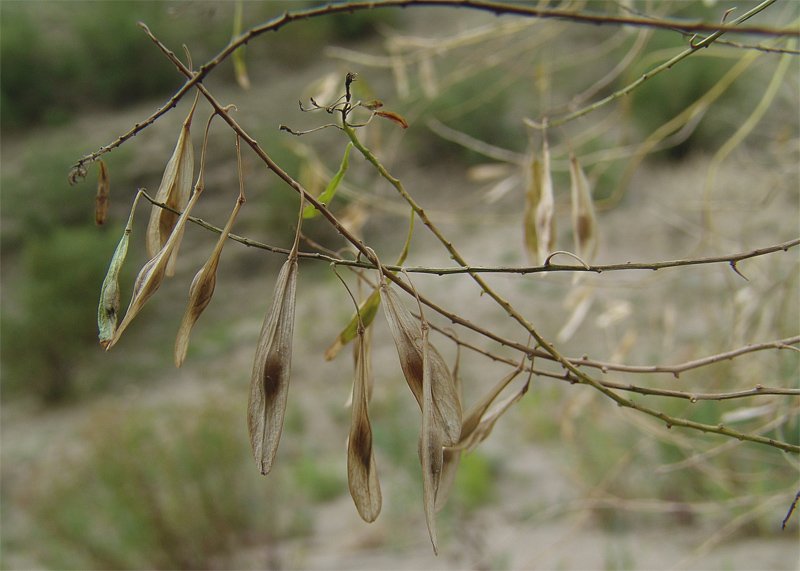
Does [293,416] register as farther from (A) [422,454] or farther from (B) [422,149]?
(B) [422,149]

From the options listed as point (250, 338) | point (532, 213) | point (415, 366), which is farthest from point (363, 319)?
point (250, 338)

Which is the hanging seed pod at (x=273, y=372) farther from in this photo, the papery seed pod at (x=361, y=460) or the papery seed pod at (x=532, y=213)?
the papery seed pod at (x=532, y=213)

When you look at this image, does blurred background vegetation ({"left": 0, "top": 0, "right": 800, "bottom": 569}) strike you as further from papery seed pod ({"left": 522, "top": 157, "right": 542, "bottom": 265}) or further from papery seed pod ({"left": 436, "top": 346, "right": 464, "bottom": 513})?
papery seed pod ({"left": 436, "top": 346, "right": 464, "bottom": 513})

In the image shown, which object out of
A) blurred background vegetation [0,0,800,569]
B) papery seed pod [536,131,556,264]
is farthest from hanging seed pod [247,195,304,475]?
blurred background vegetation [0,0,800,569]

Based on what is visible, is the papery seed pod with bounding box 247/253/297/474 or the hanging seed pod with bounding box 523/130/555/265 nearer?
the papery seed pod with bounding box 247/253/297/474

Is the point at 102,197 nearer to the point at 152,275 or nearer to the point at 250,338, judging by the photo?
the point at 152,275

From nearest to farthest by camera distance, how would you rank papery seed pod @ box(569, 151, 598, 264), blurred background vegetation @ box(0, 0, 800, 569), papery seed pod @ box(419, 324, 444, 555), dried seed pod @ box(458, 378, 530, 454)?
papery seed pod @ box(419, 324, 444, 555), dried seed pod @ box(458, 378, 530, 454), papery seed pod @ box(569, 151, 598, 264), blurred background vegetation @ box(0, 0, 800, 569)

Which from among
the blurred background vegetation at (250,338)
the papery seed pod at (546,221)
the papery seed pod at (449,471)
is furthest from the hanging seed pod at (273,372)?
the blurred background vegetation at (250,338)
